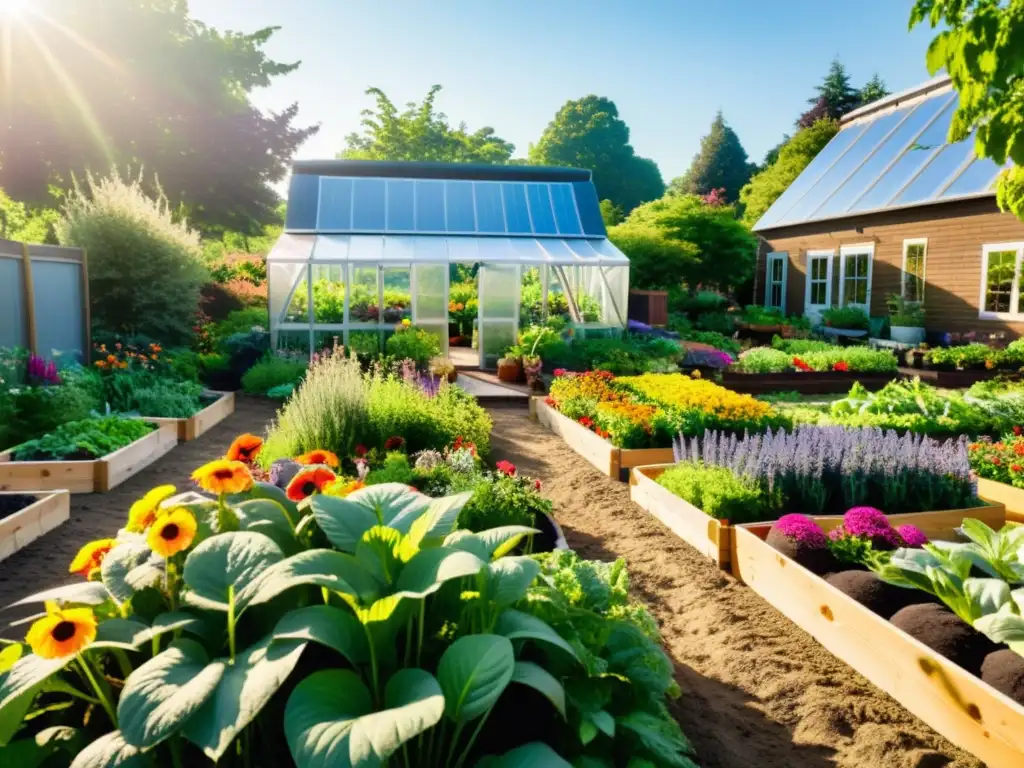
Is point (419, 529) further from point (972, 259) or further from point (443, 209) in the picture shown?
point (972, 259)

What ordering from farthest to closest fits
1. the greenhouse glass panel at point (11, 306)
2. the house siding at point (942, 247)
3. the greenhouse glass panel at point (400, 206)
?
the greenhouse glass panel at point (400, 206) < the house siding at point (942, 247) < the greenhouse glass panel at point (11, 306)

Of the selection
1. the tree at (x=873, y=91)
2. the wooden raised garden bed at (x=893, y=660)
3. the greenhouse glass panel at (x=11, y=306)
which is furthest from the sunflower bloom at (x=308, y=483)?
the tree at (x=873, y=91)

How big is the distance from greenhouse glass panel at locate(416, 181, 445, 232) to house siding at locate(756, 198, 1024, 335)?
9508 mm

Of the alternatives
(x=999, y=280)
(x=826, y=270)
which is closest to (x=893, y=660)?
(x=999, y=280)

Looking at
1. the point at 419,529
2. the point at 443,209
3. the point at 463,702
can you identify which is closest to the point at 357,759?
the point at 463,702

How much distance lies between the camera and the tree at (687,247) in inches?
800

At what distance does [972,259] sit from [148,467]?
14620 mm

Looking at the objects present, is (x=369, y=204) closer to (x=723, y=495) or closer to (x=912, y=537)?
(x=723, y=495)

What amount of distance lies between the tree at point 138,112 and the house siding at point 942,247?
667 inches

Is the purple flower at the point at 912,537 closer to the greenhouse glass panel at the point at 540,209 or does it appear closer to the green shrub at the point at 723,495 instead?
the green shrub at the point at 723,495

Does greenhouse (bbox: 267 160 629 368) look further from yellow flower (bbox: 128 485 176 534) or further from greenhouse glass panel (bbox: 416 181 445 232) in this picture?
yellow flower (bbox: 128 485 176 534)

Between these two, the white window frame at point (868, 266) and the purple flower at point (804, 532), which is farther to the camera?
the white window frame at point (868, 266)

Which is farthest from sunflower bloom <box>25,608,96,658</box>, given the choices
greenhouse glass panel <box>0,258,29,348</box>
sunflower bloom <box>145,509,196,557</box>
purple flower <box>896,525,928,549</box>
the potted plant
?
the potted plant

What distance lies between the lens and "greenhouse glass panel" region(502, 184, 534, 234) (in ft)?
52.4
